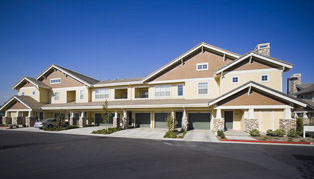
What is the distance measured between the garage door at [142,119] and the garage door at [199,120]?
635 centimetres

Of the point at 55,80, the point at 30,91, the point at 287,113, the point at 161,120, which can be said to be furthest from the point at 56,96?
the point at 287,113

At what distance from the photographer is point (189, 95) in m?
19.6

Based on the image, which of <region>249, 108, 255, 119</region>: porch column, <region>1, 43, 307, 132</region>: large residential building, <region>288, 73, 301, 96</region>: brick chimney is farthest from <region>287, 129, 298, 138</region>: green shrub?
<region>288, 73, 301, 96</region>: brick chimney

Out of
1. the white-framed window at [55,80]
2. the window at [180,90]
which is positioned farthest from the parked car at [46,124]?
the window at [180,90]

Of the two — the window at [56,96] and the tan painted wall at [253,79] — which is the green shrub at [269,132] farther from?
the window at [56,96]

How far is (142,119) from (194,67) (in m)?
10.8

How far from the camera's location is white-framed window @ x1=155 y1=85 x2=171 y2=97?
21064 millimetres

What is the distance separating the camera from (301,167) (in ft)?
23.2

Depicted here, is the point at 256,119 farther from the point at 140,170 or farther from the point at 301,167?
the point at 140,170

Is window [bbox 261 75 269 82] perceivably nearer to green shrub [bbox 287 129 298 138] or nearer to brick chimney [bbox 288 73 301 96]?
green shrub [bbox 287 129 298 138]

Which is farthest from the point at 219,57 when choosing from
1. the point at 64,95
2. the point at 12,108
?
the point at 12,108

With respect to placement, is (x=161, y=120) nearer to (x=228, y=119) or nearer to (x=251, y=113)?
(x=228, y=119)

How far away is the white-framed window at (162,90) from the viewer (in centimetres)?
2106

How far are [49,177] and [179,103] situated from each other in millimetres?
14103
